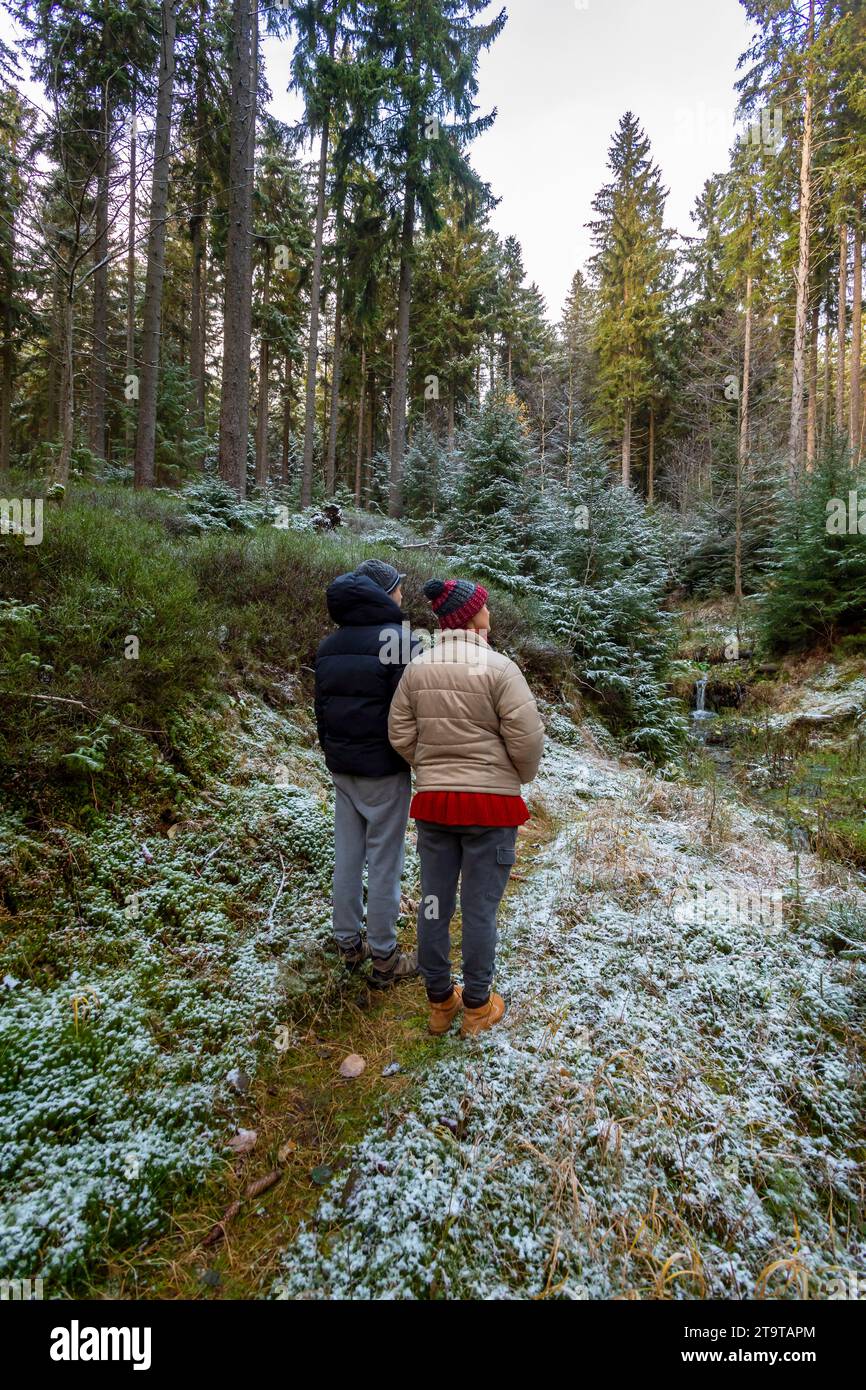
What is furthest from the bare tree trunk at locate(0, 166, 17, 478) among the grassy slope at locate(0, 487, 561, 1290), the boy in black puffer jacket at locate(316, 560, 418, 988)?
the boy in black puffer jacket at locate(316, 560, 418, 988)

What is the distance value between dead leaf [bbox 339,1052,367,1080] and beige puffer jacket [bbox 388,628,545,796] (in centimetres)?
135

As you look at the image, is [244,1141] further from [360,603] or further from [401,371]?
[401,371]

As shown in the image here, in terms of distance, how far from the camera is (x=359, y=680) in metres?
3.00

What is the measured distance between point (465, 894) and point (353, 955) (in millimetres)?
1018

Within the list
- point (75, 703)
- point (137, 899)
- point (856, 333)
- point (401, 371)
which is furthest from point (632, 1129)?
point (856, 333)

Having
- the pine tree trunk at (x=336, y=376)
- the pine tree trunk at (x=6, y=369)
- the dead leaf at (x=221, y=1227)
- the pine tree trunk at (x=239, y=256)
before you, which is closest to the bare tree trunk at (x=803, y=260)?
the pine tree trunk at (x=336, y=376)

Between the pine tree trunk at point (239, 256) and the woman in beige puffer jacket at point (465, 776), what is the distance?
8.06 metres

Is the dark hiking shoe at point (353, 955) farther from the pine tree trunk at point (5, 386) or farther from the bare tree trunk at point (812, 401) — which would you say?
the pine tree trunk at point (5, 386)

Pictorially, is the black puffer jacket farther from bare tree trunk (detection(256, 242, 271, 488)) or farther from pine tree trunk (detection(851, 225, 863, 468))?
pine tree trunk (detection(851, 225, 863, 468))

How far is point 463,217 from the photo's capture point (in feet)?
52.6

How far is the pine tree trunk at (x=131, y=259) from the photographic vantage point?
5.88 metres

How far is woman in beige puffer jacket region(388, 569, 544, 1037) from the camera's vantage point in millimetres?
2574
